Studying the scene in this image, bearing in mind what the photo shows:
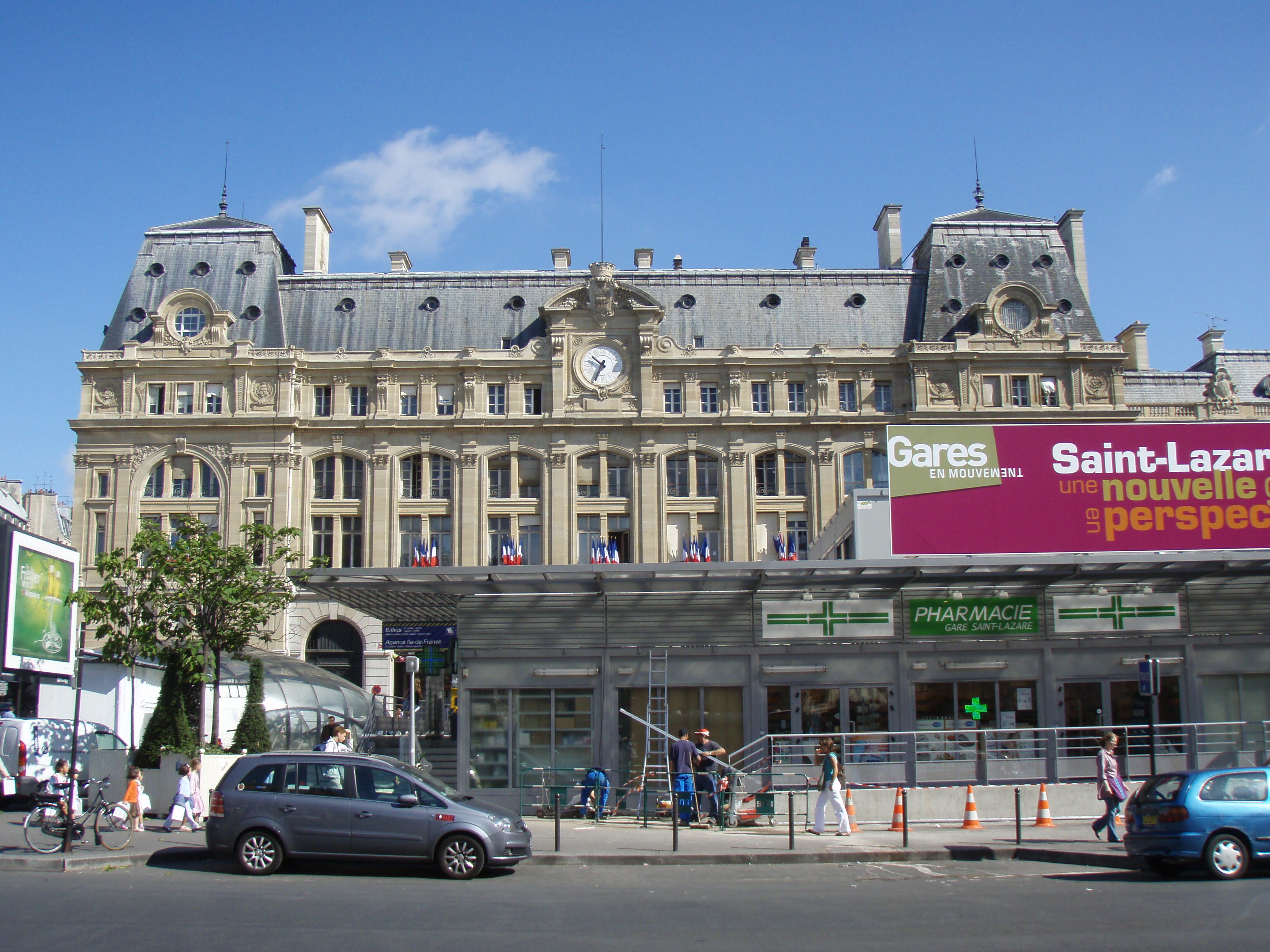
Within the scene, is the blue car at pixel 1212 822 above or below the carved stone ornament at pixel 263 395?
below

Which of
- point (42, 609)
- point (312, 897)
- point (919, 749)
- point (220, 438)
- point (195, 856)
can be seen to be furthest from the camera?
point (220, 438)

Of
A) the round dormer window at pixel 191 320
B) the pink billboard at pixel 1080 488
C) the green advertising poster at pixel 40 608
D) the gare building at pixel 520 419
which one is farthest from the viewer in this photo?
the round dormer window at pixel 191 320

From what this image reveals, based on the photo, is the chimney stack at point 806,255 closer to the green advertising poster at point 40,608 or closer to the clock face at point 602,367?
the clock face at point 602,367

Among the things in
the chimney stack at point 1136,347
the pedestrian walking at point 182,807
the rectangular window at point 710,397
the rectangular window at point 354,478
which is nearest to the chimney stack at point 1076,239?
the chimney stack at point 1136,347

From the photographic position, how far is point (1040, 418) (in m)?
56.7

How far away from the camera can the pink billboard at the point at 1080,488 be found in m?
24.2

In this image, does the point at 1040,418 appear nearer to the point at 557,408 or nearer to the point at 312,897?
the point at 557,408

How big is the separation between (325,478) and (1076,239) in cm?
4171

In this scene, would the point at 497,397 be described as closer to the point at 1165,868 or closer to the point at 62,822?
the point at 62,822

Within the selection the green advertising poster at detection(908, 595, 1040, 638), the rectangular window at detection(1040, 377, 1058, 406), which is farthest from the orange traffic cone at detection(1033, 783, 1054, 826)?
the rectangular window at detection(1040, 377, 1058, 406)

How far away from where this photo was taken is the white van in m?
23.5

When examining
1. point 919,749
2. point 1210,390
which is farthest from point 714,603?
point 1210,390

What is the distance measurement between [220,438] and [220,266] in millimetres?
9846

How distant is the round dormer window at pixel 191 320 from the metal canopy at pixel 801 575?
38.7m
